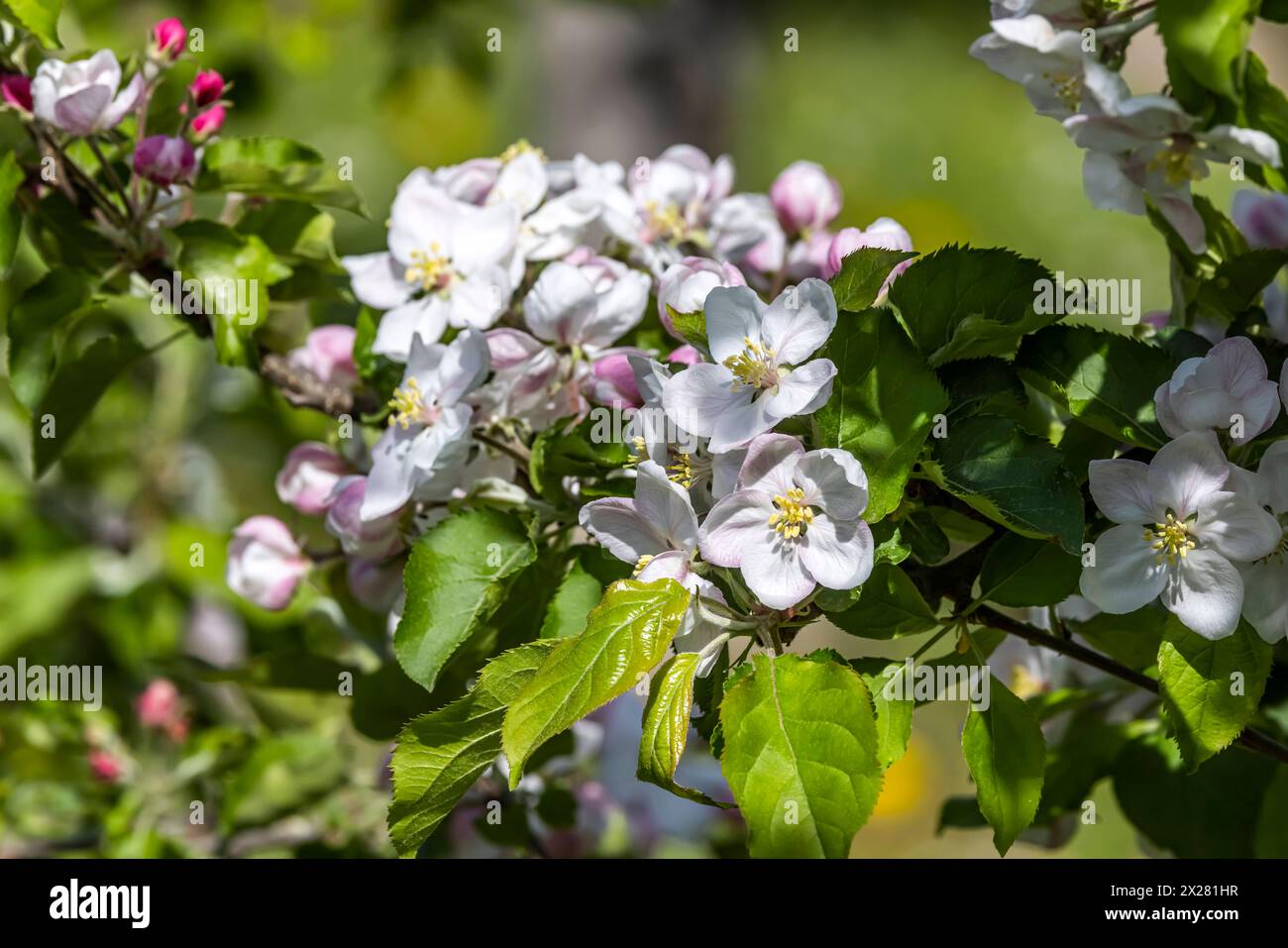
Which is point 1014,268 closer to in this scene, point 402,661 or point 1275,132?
point 1275,132

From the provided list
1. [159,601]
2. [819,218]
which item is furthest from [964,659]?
[159,601]

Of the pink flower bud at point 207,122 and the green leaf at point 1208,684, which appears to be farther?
the pink flower bud at point 207,122

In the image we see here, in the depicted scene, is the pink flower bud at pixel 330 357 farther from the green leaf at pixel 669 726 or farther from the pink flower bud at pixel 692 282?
the green leaf at pixel 669 726

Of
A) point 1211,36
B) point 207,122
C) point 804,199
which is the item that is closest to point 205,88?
point 207,122

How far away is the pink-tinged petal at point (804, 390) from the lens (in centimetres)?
68

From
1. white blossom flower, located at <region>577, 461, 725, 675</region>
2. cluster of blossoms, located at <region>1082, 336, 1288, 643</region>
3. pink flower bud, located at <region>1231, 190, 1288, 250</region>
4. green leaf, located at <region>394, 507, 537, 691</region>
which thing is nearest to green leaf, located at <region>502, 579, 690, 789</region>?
white blossom flower, located at <region>577, 461, 725, 675</region>

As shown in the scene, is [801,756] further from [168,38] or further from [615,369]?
[168,38]

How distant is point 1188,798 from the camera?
1.02 m

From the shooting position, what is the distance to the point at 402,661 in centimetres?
79

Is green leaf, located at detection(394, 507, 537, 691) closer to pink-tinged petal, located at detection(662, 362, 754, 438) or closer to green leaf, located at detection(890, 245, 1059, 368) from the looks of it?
pink-tinged petal, located at detection(662, 362, 754, 438)

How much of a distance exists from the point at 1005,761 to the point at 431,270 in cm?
48

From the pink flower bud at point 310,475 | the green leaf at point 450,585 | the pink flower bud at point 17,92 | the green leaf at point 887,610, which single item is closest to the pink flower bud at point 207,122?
the pink flower bud at point 17,92

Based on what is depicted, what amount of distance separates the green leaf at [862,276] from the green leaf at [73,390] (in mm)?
559
